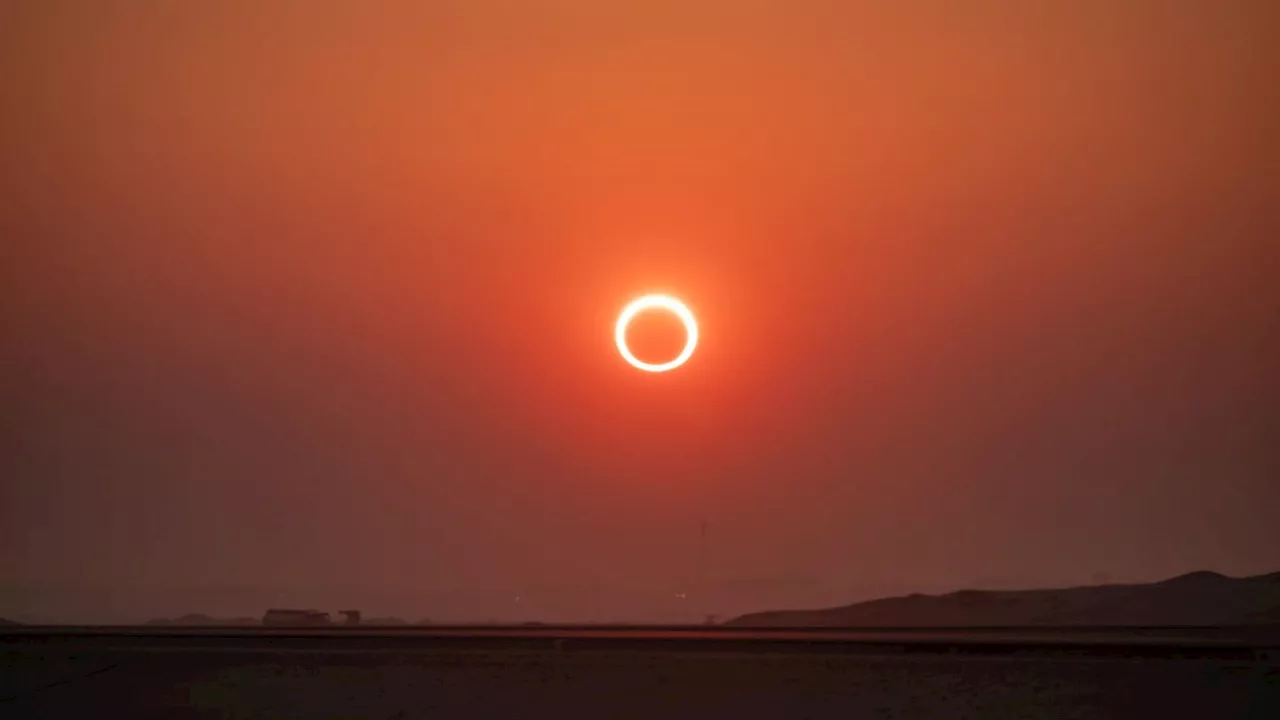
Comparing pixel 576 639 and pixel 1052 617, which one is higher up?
pixel 1052 617

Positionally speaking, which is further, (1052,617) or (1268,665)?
(1052,617)

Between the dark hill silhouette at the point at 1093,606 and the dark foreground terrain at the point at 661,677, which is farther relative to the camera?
the dark hill silhouette at the point at 1093,606

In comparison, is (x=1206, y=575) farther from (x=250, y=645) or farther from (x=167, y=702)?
(x=167, y=702)

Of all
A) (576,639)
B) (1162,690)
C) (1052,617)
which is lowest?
(1162,690)

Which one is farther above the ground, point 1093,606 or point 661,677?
point 1093,606

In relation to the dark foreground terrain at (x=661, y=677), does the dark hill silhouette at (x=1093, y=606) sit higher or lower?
higher

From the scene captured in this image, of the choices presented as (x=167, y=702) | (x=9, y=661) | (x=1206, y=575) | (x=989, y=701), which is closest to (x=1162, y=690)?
(x=989, y=701)
